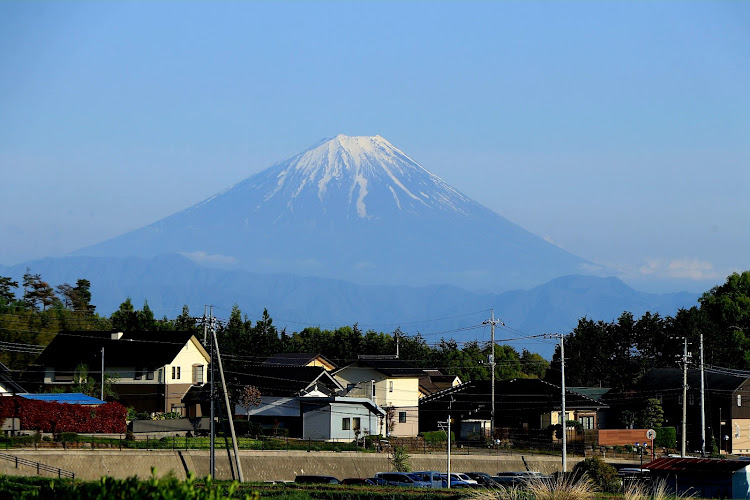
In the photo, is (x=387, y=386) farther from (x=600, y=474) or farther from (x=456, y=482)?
(x=600, y=474)

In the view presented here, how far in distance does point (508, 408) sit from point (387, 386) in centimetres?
1148

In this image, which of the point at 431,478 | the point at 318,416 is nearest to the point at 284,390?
the point at 318,416

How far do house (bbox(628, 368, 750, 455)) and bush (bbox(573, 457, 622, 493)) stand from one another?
38300mm

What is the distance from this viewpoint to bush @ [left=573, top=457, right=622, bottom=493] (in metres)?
43.8

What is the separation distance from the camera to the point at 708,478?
3662cm

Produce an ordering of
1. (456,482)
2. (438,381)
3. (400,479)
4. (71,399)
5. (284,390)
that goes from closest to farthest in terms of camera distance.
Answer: (456,482) → (400,479) → (71,399) → (284,390) → (438,381)

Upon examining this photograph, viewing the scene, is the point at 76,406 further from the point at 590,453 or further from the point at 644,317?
the point at 644,317

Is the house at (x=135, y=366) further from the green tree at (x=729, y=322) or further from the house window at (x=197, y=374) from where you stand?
the green tree at (x=729, y=322)

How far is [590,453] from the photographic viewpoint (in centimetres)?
7275

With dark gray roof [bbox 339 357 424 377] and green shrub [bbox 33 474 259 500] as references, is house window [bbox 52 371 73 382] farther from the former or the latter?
green shrub [bbox 33 474 259 500]

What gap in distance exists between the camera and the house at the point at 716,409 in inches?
3324

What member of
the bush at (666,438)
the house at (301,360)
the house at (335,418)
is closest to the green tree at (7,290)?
the house at (301,360)

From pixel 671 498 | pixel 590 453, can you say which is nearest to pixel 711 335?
pixel 590 453

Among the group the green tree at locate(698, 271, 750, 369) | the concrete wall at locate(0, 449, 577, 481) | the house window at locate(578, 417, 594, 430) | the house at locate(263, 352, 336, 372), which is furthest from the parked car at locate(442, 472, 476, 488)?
the green tree at locate(698, 271, 750, 369)
